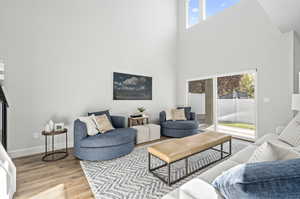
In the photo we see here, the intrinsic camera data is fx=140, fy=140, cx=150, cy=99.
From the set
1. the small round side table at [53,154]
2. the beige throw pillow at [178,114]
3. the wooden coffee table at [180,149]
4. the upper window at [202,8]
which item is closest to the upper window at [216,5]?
the upper window at [202,8]

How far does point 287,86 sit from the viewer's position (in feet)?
10.4

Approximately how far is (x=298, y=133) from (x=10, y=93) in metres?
4.87

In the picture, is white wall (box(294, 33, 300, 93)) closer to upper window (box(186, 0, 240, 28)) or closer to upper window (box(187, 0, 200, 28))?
upper window (box(186, 0, 240, 28))

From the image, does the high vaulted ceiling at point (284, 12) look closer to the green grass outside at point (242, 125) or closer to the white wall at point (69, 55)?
the green grass outside at point (242, 125)

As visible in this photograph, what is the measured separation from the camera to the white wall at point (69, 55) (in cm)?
280

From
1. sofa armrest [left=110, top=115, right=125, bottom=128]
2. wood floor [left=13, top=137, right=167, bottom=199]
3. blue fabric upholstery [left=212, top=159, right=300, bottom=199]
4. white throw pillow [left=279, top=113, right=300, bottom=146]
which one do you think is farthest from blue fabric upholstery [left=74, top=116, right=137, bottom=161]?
white throw pillow [left=279, top=113, right=300, bottom=146]

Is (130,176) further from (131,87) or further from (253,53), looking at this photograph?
(253,53)

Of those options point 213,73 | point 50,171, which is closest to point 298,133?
point 213,73

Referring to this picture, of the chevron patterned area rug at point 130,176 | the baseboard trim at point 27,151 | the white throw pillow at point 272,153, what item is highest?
the white throw pillow at point 272,153

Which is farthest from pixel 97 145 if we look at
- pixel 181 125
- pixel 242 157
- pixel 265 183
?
pixel 265 183

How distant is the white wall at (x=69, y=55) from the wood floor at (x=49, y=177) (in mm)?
708

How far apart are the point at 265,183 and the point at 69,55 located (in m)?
3.96

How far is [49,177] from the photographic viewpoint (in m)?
2.04

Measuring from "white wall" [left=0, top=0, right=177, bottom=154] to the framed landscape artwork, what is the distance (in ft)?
0.53
